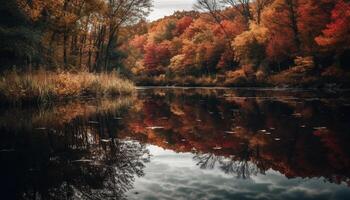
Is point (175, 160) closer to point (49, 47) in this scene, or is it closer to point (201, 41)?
point (49, 47)

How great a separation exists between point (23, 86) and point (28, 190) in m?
12.1

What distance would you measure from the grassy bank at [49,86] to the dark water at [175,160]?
212 inches

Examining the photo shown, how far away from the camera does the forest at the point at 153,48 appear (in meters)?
17.9

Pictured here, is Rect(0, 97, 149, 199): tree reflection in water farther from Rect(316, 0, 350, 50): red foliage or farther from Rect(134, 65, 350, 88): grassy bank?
Rect(316, 0, 350, 50): red foliage

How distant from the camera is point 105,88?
2244cm

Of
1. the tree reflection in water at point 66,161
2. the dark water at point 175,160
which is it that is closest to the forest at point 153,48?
the tree reflection in water at point 66,161

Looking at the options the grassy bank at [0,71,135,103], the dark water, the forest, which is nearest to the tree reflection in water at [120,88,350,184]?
the dark water

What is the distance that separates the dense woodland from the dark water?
10.6 meters

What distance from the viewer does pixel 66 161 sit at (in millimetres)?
5746

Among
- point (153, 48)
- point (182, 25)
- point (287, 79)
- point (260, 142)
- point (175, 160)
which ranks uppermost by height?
point (182, 25)

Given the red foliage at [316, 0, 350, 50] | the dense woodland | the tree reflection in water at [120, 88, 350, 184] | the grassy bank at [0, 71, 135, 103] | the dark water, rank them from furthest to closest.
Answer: the red foliage at [316, 0, 350, 50], the dense woodland, the grassy bank at [0, 71, 135, 103], the tree reflection in water at [120, 88, 350, 184], the dark water

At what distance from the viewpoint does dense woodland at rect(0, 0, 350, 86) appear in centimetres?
1933

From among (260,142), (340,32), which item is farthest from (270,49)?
(260,142)

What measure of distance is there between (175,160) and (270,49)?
130 feet
